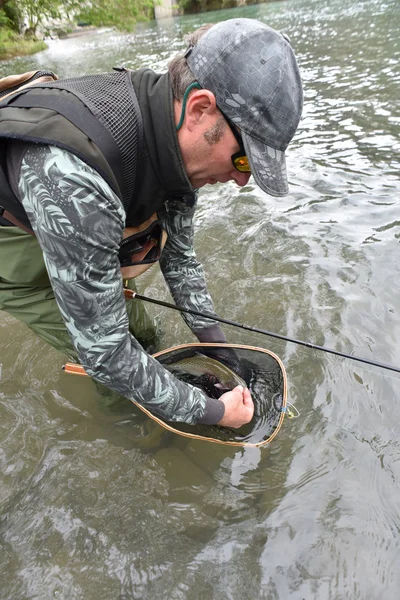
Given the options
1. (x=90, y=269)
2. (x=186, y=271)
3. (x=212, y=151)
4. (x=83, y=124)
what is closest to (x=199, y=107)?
(x=212, y=151)

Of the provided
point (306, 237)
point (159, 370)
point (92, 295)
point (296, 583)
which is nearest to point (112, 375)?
point (159, 370)

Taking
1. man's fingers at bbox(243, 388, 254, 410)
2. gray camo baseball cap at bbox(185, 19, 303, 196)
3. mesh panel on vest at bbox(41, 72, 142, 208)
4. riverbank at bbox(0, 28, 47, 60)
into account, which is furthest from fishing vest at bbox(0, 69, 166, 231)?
riverbank at bbox(0, 28, 47, 60)

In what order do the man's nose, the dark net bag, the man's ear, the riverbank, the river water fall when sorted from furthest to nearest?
the riverbank < the dark net bag < the river water < the man's nose < the man's ear

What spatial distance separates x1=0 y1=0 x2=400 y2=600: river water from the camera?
2.21 meters

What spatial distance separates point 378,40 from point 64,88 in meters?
15.1

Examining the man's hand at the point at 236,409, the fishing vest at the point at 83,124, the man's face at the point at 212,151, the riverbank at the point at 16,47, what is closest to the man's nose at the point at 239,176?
the man's face at the point at 212,151

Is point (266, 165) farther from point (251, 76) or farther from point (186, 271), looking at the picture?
point (186, 271)

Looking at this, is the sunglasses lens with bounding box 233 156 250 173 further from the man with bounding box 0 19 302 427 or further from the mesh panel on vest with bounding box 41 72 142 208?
the mesh panel on vest with bounding box 41 72 142 208

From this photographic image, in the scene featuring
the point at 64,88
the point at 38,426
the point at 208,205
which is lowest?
the point at 38,426

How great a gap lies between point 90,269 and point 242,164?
78 centimetres

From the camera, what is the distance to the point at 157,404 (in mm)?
1973

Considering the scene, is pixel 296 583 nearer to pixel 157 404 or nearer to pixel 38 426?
pixel 157 404

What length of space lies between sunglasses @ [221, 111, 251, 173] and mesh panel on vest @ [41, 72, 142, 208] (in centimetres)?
37

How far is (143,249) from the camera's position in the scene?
97.2 inches
